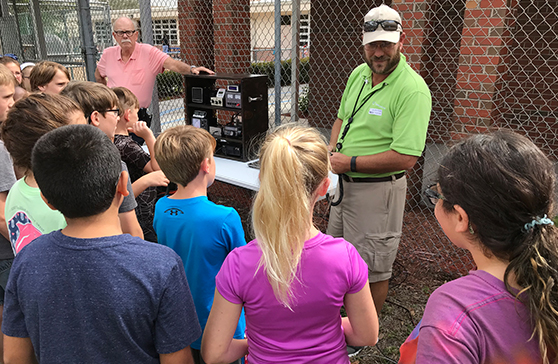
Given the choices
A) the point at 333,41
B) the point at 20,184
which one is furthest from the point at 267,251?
the point at 333,41

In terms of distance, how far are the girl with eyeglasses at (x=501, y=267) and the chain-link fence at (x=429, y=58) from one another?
2.77 m

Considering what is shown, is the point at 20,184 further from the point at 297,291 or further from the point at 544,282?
Answer: the point at 544,282

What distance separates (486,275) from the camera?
970mm

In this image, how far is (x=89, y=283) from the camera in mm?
1078

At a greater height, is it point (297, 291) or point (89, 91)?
point (89, 91)

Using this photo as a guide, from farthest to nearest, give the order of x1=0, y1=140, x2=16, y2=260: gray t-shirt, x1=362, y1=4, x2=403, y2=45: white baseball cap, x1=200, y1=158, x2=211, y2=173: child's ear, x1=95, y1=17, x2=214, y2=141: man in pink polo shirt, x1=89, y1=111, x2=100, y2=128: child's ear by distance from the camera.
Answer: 1. x1=95, y1=17, x2=214, y2=141: man in pink polo shirt
2. x1=362, y1=4, x2=403, y2=45: white baseball cap
3. x1=89, y1=111, x2=100, y2=128: child's ear
4. x1=0, y1=140, x2=16, y2=260: gray t-shirt
5. x1=200, y1=158, x2=211, y2=173: child's ear

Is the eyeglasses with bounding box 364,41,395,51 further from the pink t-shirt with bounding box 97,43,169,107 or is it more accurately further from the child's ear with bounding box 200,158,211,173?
the pink t-shirt with bounding box 97,43,169,107

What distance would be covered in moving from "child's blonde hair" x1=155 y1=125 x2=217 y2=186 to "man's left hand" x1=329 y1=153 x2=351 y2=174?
0.90 meters

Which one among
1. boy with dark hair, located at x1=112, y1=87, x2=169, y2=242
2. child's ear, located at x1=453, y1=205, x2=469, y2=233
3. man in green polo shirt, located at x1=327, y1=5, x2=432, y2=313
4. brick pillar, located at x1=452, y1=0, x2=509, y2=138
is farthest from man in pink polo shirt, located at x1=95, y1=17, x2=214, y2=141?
child's ear, located at x1=453, y1=205, x2=469, y2=233

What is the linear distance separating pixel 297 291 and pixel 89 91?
1.74m

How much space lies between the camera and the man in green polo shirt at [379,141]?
7.47 feet

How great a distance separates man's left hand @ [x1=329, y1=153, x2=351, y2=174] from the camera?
2406 millimetres

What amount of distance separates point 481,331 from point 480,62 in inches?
147

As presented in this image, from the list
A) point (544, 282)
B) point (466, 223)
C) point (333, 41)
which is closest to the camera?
point (544, 282)
